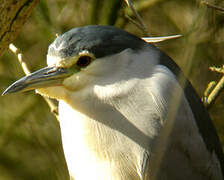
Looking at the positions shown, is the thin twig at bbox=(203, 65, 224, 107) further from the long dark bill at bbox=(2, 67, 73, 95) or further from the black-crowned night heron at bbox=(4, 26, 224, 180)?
the long dark bill at bbox=(2, 67, 73, 95)

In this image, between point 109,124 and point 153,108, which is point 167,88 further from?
point 109,124

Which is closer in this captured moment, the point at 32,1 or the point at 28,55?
the point at 32,1

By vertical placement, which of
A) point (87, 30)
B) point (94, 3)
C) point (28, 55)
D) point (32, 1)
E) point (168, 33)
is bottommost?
point (168, 33)

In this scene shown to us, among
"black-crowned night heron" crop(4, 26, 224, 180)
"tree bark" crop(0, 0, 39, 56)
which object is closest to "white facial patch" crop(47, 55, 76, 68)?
"black-crowned night heron" crop(4, 26, 224, 180)

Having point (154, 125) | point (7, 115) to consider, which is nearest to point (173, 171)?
point (154, 125)

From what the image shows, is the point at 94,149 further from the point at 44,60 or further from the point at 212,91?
the point at 44,60

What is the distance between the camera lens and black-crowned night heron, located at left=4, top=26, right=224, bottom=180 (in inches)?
90.4

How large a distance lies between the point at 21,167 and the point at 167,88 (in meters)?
2.21

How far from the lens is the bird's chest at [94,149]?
2404mm

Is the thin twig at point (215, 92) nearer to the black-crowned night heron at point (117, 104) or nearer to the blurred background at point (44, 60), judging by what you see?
the black-crowned night heron at point (117, 104)

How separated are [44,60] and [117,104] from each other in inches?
80.9

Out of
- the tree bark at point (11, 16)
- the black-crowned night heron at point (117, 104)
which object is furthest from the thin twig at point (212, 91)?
the tree bark at point (11, 16)

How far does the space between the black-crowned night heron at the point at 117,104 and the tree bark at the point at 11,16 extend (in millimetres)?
238

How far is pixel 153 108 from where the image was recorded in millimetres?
2410
